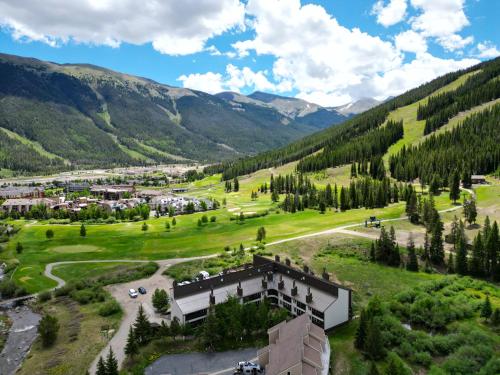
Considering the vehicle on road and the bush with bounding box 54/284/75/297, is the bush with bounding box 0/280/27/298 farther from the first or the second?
the vehicle on road

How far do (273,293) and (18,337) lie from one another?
1460 inches

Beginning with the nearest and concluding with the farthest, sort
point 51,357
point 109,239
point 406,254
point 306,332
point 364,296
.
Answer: point 306,332
point 51,357
point 364,296
point 406,254
point 109,239

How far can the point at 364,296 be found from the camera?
60.8 metres

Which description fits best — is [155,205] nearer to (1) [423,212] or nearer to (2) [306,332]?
(1) [423,212]

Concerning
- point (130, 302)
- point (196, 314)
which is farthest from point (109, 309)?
point (196, 314)

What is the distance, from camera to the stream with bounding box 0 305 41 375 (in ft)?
159

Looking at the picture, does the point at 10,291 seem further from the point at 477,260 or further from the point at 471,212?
the point at 471,212

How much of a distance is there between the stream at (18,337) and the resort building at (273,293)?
20.0 metres

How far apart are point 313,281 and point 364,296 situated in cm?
1247

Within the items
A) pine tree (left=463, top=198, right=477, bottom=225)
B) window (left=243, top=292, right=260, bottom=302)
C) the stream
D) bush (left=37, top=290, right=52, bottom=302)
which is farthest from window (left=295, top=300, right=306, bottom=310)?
pine tree (left=463, top=198, right=477, bottom=225)

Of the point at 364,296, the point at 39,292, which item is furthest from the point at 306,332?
the point at 39,292

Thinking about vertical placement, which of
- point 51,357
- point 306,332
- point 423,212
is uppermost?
point 423,212

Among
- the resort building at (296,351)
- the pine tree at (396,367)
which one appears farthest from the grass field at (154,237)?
the pine tree at (396,367)

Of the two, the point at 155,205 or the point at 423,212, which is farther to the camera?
the point at 155,205
